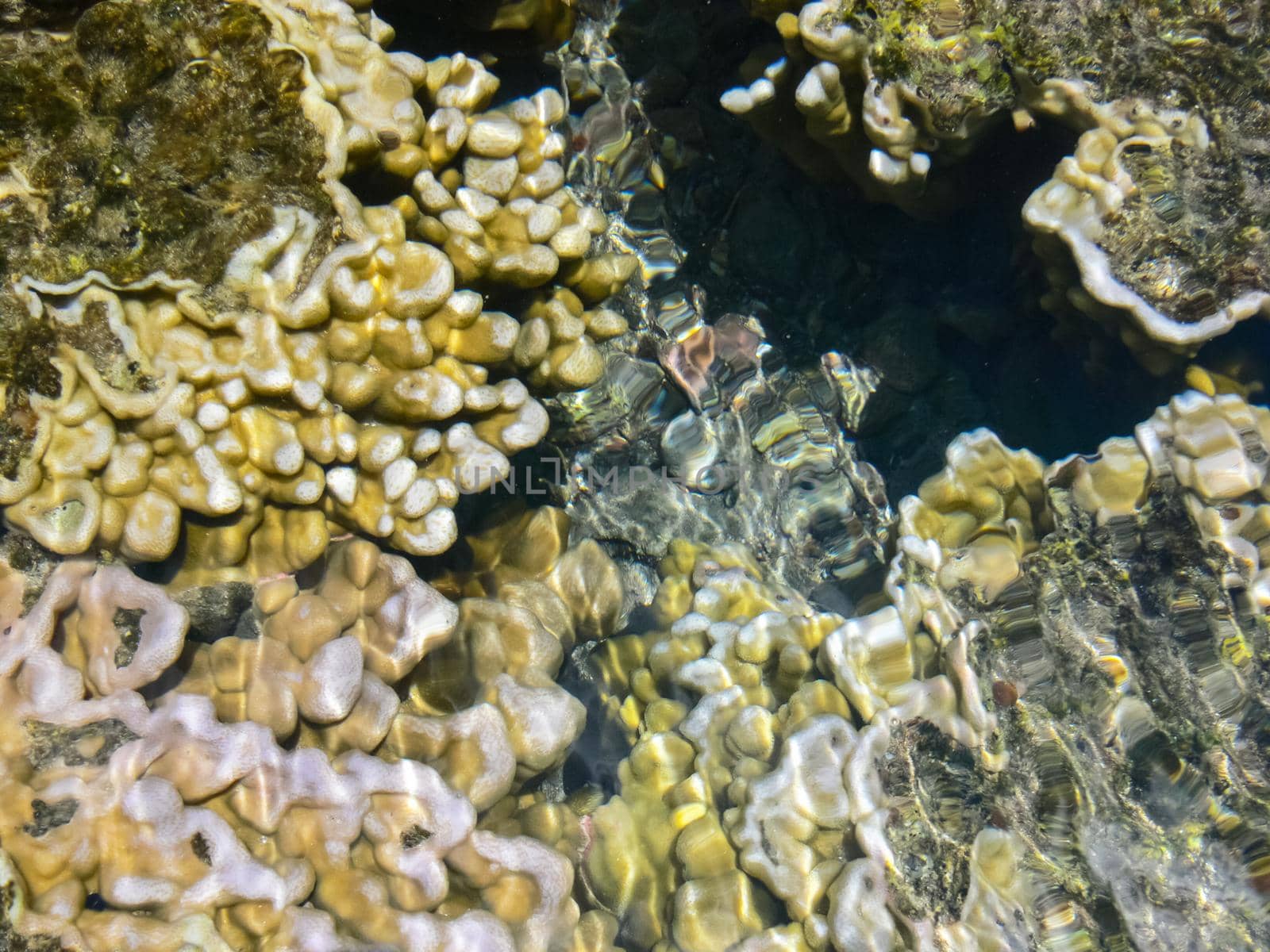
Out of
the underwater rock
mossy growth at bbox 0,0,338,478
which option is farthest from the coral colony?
the underwater rock

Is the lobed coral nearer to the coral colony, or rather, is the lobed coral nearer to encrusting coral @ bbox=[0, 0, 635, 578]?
the coral colony

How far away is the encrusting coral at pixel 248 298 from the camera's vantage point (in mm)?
1750

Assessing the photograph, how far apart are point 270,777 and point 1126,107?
2.97 metres

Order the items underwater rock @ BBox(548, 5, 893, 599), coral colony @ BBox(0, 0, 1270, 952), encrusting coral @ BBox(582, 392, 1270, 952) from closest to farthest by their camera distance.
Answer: coral colony @ BBox(0, 0, 1270, 952), encrusting coral @ BBox(582, 392, 1270, 952), underwater rock @ BBox(548, 5, 893, 599)

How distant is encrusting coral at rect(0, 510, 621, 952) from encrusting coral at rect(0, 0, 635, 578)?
17 centimetres

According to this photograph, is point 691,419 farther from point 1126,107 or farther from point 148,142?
point 148,142

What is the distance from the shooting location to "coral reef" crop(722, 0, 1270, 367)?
2.33 meters

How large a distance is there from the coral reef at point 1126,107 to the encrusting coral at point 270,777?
2.05 meters

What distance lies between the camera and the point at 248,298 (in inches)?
75.5

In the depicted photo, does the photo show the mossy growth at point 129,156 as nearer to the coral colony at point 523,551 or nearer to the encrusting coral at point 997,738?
the coral colony at point 523,551

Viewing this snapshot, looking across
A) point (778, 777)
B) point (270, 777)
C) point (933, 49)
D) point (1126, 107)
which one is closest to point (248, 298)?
point (270, 777)

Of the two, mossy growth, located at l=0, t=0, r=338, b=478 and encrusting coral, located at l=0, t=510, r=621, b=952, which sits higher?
mossy growth, located at l=0, t=0, r=338, b=478

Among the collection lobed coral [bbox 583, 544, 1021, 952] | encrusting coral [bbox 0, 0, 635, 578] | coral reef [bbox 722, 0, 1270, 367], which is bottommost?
lobed coral [bbox 583, 544, 1021, 952]

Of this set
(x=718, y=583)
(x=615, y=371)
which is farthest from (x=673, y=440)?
(x=718, y=583)
